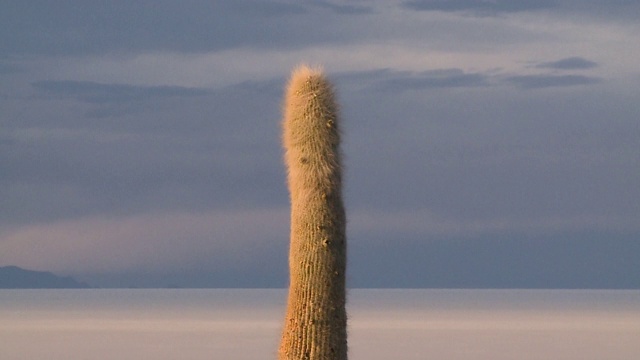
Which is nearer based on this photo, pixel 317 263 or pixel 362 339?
pixel 317 263

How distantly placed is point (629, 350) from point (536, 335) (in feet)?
64.3

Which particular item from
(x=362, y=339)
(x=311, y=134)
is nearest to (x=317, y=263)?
(x=311, y=134)

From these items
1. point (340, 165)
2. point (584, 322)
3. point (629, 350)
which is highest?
point (584, 322)

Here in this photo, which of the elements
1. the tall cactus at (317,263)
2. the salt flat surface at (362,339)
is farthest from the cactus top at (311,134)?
the salt flat surface at (362,339)

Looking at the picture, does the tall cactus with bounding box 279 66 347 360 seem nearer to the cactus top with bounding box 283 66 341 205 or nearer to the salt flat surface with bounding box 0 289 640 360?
the cactus top with bounding box 283 66 341 205

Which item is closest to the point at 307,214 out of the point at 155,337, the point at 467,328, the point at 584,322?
the point at 155,337

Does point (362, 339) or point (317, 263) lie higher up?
point (362, 339)

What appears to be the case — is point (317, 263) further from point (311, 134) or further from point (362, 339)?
point (362, 339)

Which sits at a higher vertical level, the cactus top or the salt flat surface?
the salt flat surface

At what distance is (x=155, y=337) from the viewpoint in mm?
95938

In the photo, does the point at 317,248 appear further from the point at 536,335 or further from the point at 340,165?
the point at 536,335

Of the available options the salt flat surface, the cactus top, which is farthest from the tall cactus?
the salt flat surface

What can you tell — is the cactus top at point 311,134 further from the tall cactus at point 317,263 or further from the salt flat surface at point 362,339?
the salt flat surface at point 362,339

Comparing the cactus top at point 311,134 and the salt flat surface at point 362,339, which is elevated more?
the salt flat surface at point 362,339
